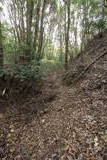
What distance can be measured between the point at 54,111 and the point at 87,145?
1.80 meters

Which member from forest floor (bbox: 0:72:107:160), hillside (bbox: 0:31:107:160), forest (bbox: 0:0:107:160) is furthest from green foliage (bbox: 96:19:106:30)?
forest floor (bbox: 0:72:107:160)

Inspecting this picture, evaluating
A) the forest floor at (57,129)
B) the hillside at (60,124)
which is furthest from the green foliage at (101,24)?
the forest floor at (57,129)

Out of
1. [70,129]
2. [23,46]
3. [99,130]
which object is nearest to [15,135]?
[70,129]

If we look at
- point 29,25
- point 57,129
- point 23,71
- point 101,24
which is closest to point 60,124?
point 57,129

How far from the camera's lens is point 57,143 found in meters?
3.50

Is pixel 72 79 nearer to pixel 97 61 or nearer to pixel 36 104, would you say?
pixel 97 61

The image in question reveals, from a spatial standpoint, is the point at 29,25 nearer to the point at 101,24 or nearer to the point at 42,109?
the point at 42,109

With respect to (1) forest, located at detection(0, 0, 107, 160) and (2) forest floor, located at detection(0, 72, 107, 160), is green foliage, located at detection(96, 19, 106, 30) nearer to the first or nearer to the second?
(1) forest, located at detection(0, 0, 107, 160)

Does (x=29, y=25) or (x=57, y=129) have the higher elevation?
(x=29, y=25)

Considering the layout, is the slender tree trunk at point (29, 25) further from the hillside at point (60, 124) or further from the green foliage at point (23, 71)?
the hillside at point (60, 124)

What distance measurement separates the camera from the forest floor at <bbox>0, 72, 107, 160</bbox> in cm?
321

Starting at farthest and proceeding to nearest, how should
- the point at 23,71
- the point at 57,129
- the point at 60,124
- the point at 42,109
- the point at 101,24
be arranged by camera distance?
1. the point at 101,24
2. the point at 23,71
3. the point at 42,109
4. the point at 60,124
5. the point at 57,129

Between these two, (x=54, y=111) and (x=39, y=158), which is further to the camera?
(x=54, y=111)

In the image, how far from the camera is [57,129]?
3.93m
